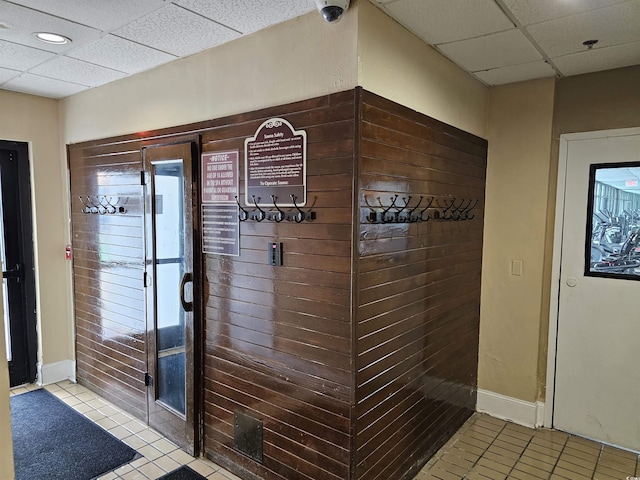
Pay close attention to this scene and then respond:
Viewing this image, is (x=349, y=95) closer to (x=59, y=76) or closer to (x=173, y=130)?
(x=173, y=130)

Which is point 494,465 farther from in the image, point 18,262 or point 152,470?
point 18,262

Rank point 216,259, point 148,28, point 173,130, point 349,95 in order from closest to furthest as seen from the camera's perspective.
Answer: point 349,95 < point 148,28 < point 216,259 < point 173,130

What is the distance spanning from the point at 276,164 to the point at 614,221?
2.35 m

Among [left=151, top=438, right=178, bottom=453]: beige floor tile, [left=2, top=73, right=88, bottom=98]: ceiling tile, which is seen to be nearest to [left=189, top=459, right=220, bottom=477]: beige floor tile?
[left=151, top=438, right=178, bottom=453]: beige floor tile

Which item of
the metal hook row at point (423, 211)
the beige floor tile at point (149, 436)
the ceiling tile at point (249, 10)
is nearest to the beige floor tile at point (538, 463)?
the metal hook row at point (423, 211)

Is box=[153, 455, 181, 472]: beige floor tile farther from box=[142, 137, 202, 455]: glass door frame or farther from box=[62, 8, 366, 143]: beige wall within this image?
box=[62, 8, 366, 143]: beige wall

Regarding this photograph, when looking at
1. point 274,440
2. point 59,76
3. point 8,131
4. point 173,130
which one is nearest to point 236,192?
point 173,130

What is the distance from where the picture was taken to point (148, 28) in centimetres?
223

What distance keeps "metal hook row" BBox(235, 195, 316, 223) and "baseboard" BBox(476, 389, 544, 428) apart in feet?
7.54

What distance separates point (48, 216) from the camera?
12.2 ft

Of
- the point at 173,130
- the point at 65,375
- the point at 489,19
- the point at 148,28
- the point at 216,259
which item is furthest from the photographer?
the point at 65,375

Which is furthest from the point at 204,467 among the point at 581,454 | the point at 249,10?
the point at 249,10

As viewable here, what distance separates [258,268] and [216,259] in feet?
1.23

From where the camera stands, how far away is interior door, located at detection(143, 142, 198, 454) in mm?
2668
